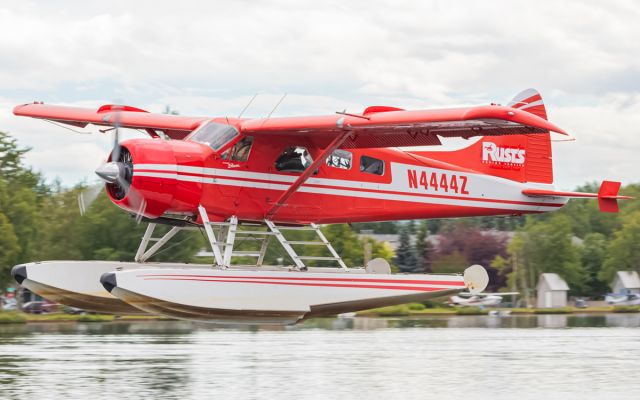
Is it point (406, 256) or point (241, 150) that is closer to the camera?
point (241, 150)

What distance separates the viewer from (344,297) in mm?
15469

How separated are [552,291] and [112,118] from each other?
3747 centimetres

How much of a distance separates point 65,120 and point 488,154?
7411 millimetres

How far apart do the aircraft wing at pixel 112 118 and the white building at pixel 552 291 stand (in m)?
36.3

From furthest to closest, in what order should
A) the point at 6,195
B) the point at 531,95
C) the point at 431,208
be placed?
1. the point at 6,195
2. the point at 531,95
3. the point at 431,208

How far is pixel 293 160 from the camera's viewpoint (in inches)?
635

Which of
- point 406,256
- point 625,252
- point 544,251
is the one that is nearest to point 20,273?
point 406,256

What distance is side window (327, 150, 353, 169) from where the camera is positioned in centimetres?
1658

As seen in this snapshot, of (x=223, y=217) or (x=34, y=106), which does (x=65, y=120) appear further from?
(x=223, y=217)

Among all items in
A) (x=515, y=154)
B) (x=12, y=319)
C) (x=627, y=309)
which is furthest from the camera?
(x=627, y=309)

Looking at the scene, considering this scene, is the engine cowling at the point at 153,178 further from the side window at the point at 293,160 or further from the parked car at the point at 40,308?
the parked car at the point at 40,308

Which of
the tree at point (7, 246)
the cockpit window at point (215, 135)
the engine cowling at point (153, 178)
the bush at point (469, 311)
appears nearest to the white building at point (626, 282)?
the bush at point (469, 311)

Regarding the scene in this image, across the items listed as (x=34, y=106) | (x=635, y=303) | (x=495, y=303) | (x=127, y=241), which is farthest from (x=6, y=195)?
(x=635, y=303)

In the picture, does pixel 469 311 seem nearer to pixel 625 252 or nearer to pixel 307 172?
pixel 625 252
